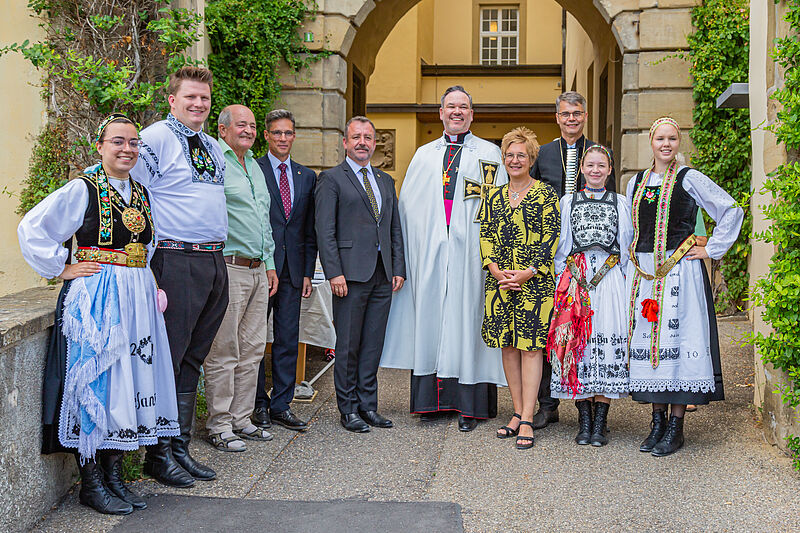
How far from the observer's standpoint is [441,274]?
5.44m

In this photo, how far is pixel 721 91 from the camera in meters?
8.48

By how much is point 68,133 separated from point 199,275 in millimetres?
Result: 2586

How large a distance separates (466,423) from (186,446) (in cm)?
177

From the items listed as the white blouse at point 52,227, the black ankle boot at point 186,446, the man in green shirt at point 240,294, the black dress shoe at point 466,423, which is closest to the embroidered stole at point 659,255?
the black dress shoe at point 466,423

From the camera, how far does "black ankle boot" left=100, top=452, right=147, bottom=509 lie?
3.84 metres

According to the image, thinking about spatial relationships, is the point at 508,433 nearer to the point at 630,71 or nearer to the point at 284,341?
the point at 284,341

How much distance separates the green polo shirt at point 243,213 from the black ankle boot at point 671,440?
8.18ft

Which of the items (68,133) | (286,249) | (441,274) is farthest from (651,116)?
(68,133)

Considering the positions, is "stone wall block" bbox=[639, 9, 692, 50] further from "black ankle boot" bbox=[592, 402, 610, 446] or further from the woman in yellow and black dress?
"black ankle boot" bbox=[592, 402, 610, 446]

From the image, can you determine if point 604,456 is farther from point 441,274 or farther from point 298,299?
point 298,299

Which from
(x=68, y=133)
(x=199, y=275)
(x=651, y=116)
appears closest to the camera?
(x=199, y=275)

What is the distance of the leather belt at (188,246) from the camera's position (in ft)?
13.8

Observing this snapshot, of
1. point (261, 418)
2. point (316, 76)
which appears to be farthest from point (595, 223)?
point (316, 76)

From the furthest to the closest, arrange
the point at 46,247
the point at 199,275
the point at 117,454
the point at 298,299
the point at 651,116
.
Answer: the point at 651,116
the point at 298,299
the point at 199,275
the point at 117,454
the point at 46,247
